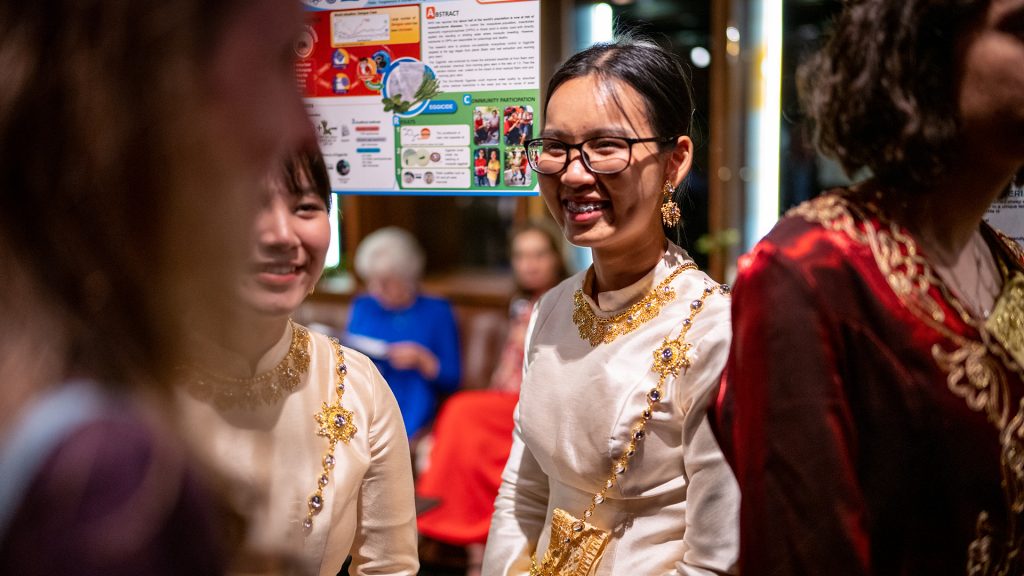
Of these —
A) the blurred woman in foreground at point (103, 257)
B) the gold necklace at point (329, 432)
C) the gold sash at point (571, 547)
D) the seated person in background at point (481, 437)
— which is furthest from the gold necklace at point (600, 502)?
the seated person in background at point (481, 437)

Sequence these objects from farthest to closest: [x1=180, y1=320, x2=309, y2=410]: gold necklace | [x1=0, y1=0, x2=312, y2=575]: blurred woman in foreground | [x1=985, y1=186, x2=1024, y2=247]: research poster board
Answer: [x1=985, y1=186, x2=1024, y2=247]: research poster board, [x1=180, y1=320, x2=309, y2=410]: gold necklace, [x1=0, y1=0, x2=312, y2=575]: blurred woman in foreground

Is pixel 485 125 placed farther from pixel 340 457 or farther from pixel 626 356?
pixel 340 457

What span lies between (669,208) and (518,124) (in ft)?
1.09

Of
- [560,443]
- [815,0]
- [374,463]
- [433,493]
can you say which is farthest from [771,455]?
[433,493]

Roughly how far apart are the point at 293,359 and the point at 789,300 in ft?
2.32

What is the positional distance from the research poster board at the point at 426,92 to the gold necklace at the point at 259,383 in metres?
0.45

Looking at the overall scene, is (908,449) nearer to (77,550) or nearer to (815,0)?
(77,550)

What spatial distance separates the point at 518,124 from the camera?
5.24 ft

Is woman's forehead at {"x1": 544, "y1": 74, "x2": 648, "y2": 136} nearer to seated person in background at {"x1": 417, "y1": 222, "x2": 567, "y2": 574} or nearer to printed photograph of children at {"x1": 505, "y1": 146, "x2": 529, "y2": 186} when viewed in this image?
printed photograph of children at {"x1": 505, "y1": 146, "x2": 529, "y2": 186}

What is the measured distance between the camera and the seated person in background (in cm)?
358

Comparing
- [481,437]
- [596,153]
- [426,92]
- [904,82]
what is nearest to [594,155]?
[596,153]

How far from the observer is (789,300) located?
0.97 m

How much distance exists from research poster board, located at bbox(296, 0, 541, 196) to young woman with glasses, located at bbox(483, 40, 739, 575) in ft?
0.44

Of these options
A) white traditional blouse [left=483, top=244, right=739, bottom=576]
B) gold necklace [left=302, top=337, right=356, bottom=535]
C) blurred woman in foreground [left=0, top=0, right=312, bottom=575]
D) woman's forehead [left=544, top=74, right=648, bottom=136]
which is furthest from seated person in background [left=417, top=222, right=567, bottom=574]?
blurred woman in foreground [left=0, top=0, right=312, bottom=575]
